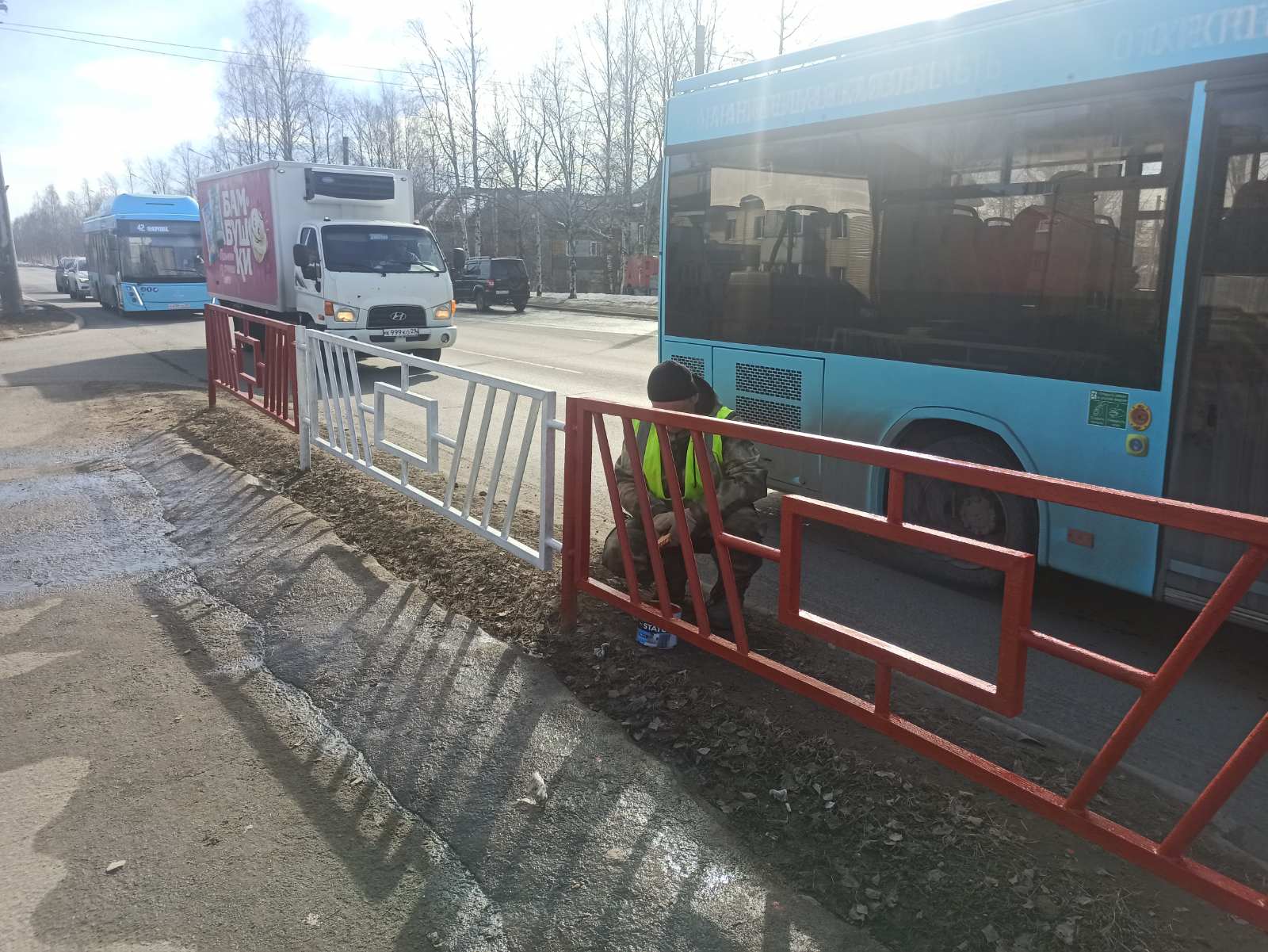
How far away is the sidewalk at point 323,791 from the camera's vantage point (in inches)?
103

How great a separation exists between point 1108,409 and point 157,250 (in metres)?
27.1

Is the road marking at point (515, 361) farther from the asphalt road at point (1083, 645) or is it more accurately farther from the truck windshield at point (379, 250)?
the asphalt road at point (1083, 645)

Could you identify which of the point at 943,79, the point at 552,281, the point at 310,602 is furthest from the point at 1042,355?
the point at 552,281

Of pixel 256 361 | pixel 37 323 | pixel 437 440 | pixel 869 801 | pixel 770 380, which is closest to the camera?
pixel 869 801

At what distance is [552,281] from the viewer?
57.5 meters

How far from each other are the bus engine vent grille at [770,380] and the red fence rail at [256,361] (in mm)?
3451

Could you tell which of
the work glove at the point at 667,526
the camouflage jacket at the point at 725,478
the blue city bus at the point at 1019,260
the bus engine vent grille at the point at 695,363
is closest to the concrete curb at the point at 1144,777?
the blue city bus at the point at 1019,260

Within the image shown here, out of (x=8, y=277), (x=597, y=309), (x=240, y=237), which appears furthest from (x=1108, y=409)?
(x=8, y=277)

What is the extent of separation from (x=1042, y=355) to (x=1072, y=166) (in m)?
0.92

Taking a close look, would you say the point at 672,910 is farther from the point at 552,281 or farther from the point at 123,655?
the point at 552,281

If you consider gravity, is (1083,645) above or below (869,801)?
below

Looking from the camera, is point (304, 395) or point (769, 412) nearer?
point (769, 412)

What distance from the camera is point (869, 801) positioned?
3098 mm

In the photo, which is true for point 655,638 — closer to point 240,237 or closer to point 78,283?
point 240,237
